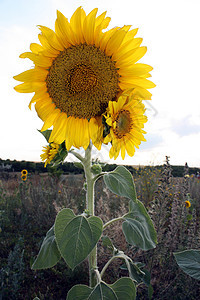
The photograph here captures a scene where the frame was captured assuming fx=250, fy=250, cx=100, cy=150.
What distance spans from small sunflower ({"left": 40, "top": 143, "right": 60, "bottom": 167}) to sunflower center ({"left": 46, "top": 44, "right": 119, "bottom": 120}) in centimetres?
23

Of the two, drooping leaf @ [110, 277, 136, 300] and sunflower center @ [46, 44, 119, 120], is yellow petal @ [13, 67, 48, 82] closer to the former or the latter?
sunflower center @ [46, 44, 119, 120]

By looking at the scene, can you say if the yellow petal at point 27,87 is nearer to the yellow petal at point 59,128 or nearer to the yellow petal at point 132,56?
the yellow petal at point 59,128

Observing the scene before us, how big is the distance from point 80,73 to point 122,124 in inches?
13.6

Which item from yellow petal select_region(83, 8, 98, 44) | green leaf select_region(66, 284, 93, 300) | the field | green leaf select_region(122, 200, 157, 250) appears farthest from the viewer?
the field

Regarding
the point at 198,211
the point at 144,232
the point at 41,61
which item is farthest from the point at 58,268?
the point at 198,211

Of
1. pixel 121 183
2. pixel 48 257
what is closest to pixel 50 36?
pixel 121 183

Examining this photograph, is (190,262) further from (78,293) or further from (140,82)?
(140,82)

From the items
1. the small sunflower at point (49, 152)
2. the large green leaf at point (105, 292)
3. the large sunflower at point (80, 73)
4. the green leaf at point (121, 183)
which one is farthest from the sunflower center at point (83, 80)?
the large green leaf at point (105, 292)

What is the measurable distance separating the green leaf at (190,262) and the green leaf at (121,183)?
1.70 ft

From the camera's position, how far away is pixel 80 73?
1300 millimetres

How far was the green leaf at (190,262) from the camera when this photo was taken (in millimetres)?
1454

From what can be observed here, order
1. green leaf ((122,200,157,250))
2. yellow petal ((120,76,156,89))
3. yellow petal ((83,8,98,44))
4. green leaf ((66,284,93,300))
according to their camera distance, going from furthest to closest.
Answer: green leaf ((122,200,157,250)) → green leaf ((66,284,93,300)) → yellow petal ((120,76,156,89)) → yellow petal ((83,8,98,44))

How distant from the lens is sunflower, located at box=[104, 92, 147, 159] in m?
1.27

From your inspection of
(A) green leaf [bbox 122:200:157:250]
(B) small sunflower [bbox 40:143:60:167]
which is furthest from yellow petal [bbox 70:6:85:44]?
(A) green leaf [bbox 122:200:157:250]
